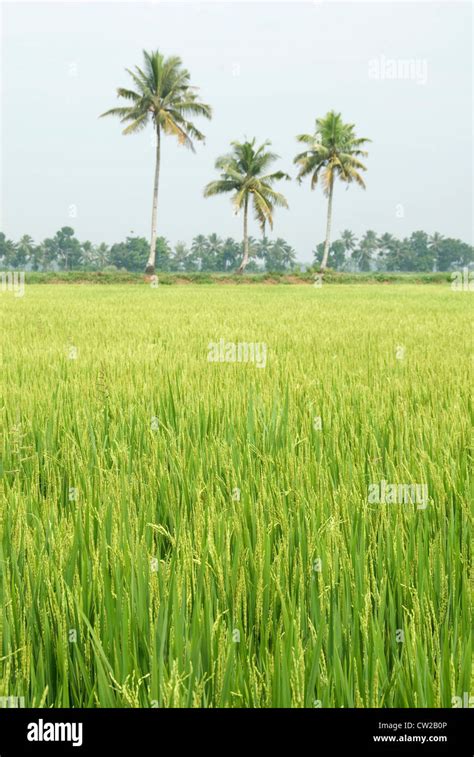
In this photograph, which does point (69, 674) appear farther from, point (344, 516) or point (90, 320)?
point (90, 320)

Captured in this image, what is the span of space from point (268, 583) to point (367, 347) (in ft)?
13.0

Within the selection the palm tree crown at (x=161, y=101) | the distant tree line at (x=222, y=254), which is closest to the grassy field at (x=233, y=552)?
the palm tree crown at (x=161, y=101)

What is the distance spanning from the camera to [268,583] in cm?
115

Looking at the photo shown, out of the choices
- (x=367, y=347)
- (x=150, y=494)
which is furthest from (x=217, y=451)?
(x=367, y=347)

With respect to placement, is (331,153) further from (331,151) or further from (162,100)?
(162,100)

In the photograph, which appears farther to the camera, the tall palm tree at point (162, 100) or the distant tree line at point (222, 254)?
the distant tree line at point (222, 254)

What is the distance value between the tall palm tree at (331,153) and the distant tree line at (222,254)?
34.6m

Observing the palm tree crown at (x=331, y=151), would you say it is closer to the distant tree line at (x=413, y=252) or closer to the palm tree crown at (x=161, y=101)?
the palm tree crown at (x=161, y=101)

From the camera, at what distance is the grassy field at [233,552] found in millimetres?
932

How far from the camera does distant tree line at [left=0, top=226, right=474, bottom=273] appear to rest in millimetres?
70000

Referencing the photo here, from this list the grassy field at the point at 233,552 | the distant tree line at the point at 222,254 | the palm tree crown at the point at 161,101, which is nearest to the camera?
the grassy field at the point at 233,552

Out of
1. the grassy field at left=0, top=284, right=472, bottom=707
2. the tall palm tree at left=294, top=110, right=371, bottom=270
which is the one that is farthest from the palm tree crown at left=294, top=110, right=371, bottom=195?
the grassy field at left=0, top=284, right=472, bottom=707

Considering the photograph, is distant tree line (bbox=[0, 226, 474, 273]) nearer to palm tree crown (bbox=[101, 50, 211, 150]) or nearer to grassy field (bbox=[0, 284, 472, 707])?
palm tree crown (bbox=[101, 50, 211, 150])
